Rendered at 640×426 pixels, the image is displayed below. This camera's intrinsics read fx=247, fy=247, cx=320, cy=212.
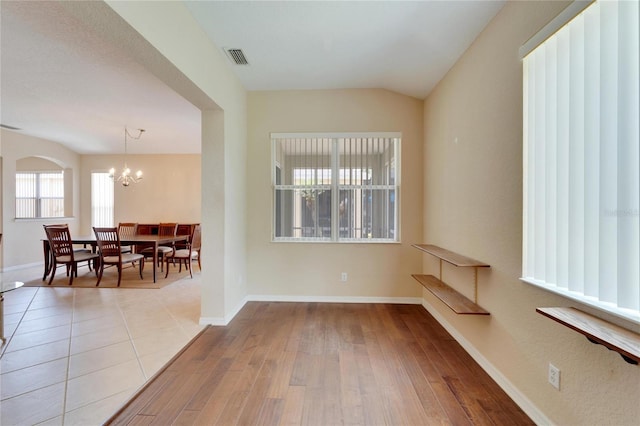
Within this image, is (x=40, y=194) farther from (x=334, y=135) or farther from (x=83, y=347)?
(x=334, y=135)

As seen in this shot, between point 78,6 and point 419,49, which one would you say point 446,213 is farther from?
point 78,6

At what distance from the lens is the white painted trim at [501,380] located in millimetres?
1502

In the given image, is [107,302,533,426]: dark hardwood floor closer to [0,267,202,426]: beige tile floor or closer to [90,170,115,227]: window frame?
[0,267,202,426]: beige tile floor

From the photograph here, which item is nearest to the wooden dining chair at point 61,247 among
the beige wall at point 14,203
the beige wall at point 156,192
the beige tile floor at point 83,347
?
Answer: the beige tile floor at point 83,347

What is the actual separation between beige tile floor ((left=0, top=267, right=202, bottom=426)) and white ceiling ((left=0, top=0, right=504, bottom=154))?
7.90 feet

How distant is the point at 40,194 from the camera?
632 centimetres

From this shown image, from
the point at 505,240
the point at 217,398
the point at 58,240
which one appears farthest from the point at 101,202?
the point at 505,240

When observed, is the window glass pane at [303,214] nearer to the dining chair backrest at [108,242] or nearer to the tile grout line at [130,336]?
the tile grout line at [130,336]

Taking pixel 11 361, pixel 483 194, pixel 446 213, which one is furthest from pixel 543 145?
pixel 11 361

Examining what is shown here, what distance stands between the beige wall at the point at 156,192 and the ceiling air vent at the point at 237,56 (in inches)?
175

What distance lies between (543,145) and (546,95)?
29cm

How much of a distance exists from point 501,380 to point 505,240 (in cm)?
103

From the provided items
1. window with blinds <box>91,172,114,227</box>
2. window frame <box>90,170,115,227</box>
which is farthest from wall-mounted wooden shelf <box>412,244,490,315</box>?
window with blinds <box>91,172,114,227</box>

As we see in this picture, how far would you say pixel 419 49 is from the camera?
8.08ft
